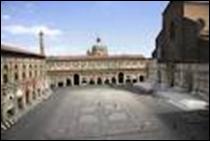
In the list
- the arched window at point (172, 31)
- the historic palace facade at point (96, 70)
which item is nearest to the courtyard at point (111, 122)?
the arched window at point (172, 31)

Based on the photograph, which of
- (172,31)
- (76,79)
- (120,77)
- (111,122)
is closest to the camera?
(111,122)

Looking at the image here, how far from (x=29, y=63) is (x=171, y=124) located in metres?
15.7

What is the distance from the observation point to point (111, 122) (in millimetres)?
→ 19656

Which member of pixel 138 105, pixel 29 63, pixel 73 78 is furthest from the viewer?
pixel 73 78

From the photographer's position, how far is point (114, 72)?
160ft

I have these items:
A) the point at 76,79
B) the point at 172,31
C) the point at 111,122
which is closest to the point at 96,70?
the point at 76,79

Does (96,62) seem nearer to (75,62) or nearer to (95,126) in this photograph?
(75,62)

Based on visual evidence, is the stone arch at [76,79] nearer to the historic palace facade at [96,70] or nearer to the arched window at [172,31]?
the historic palace facade at [96,70]

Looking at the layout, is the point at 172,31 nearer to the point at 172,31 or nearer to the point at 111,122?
the point at 172,31

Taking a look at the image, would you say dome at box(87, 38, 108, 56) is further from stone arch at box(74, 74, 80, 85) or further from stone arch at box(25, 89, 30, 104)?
stone arch at box(25, 89, 30, 104)

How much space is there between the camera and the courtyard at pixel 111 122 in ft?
55.0

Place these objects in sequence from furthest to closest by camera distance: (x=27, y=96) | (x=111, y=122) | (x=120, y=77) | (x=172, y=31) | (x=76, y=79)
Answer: (x=120, y=77), (x=76, y=79), (x=172, y=31), (x=27, y=96), (x=111, y=122)

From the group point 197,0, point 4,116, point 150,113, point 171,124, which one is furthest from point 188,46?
point 4,116

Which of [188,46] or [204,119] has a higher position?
[188,46]
